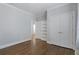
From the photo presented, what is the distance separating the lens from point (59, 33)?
1.54 meters

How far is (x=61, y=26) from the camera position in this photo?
1521 millimetres

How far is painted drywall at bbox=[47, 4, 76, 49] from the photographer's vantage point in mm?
1433

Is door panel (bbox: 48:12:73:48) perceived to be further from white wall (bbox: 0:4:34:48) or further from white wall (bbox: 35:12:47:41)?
white wall (bbox: 0:4:34:48)

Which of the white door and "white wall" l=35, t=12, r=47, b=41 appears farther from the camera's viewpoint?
"white wall" l=35, t=12, r=47, b=41

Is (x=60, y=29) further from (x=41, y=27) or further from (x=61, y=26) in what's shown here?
(x=41, y=27)

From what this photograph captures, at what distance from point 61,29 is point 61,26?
54 mm

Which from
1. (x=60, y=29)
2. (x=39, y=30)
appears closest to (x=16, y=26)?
(x=39, y=30)

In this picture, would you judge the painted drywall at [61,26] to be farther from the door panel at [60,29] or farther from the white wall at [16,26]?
the white wall at [16,26]

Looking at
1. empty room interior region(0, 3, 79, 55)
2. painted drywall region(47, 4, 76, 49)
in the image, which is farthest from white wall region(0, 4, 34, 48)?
painted drywall region(47, 4, 76, 49)

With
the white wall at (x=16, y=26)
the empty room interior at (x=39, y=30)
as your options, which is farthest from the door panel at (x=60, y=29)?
the white wall at (x=16, y=26)

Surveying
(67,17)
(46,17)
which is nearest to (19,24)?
(46,17)

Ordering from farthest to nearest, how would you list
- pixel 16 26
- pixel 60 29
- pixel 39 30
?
pixel 16 26 → pixel 39 30 → pixel 60 29

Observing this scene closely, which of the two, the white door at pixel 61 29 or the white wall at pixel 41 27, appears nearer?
the white door at pixel 61 29

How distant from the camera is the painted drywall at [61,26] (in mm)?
1433
